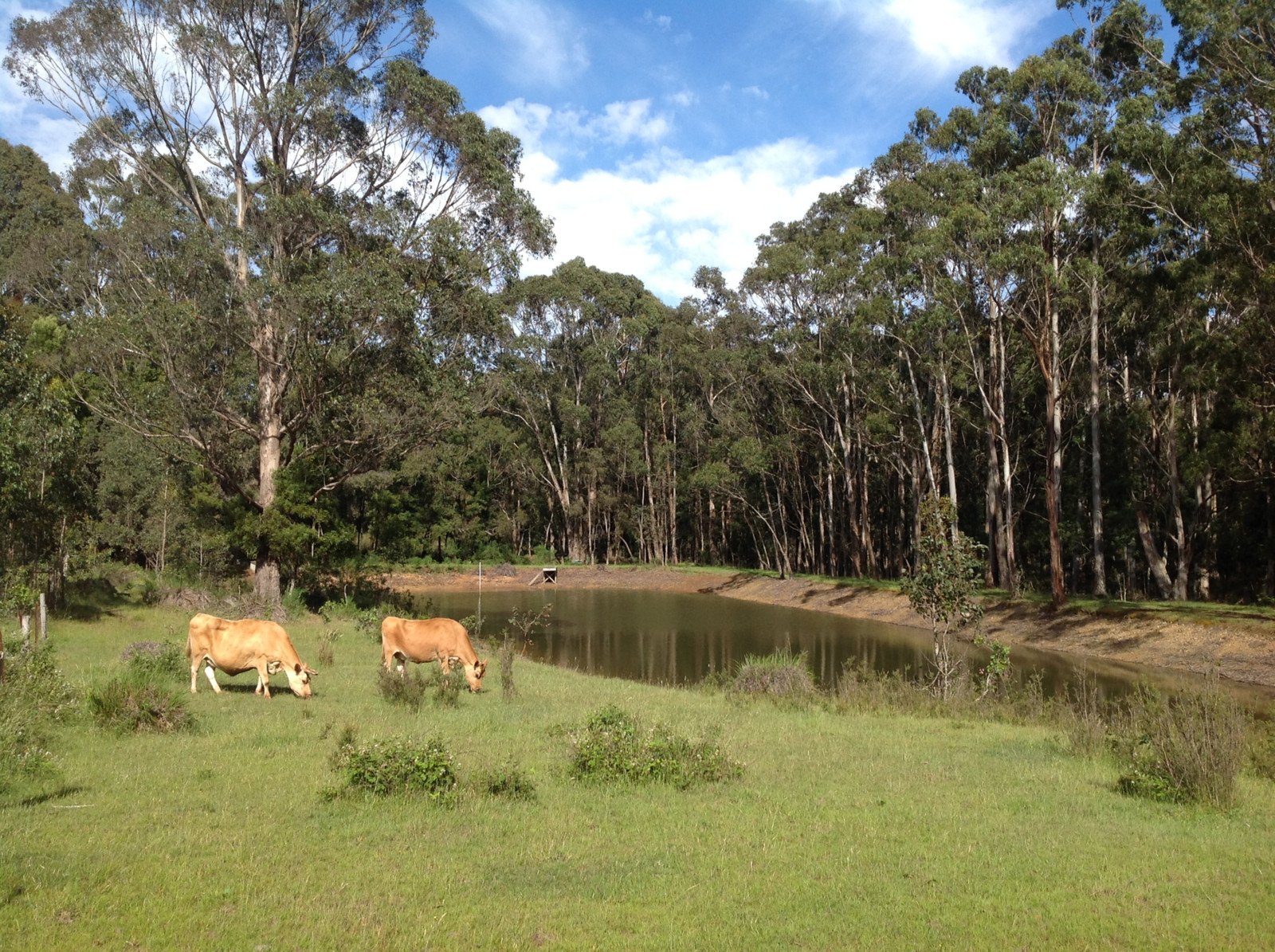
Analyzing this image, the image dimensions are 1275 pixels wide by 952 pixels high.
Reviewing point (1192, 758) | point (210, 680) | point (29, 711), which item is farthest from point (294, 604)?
point (1192, 758)

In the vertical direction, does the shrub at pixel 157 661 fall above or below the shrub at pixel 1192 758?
above

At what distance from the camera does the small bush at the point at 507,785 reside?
774 cm

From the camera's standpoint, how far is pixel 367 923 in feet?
16.8

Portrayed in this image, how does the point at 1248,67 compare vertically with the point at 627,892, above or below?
above

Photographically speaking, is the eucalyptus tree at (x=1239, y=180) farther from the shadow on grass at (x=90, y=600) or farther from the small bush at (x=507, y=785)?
the shadow on grass at (x=90, y=600)

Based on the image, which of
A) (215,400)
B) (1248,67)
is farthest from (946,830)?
(1248,67)

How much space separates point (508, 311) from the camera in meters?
34.0

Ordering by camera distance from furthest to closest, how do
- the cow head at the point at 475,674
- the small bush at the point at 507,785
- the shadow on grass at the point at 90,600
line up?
the shadow on grass at the point at 90,600
the cow head at the point at 475,674
the small bush at the point at 507,785

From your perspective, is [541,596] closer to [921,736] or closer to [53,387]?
[53,387]

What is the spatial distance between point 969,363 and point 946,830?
32410 millimetres

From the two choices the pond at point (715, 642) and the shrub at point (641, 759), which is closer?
the shrub at point (641, 759)

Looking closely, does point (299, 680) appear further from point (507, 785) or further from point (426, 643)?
point (507, 785)

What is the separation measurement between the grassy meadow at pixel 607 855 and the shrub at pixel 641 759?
0.61 feet

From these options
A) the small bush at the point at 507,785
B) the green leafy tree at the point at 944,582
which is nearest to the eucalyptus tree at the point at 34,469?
the small bush at the point at 507,785
